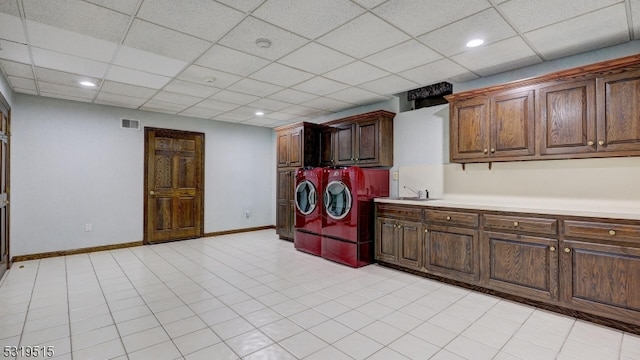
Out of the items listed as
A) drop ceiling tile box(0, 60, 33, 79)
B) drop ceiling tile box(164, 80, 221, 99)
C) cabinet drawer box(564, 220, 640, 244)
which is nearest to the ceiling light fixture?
drop ceiling tile box(164, 80, 221, 99)

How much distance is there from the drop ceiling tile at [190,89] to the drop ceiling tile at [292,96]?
2.78 feet

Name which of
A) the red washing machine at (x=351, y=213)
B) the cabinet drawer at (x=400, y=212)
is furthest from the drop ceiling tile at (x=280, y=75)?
the cabinet drawer at (x=400, y=212)

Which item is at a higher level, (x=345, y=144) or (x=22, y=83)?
(x=22, y=83)

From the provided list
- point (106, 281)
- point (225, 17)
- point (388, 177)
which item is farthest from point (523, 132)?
point (106, 281)

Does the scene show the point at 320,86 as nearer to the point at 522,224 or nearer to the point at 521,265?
the point at 522,224

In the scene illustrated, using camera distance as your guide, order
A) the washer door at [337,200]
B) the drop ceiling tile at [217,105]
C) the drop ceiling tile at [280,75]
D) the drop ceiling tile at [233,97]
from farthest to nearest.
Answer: the drop ceiling tile at [217,105] → the drop ceiling tile at [233,97] → the washer door at [337,200] → the drop ceiling tile at [280,75]

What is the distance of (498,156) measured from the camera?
10.9ft

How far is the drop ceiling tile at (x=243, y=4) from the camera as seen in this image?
2168 mm

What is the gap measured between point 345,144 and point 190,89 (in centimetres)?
243

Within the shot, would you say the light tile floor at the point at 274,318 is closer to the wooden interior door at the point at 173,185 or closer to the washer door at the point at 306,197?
the washer door at the point at 306,197

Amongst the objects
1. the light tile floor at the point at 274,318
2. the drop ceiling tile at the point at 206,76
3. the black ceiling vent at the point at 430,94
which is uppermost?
the drop ceiling tile at the point at 206,76

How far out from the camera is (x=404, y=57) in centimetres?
315

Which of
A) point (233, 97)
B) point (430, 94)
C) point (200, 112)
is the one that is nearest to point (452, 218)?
point (430, 94)

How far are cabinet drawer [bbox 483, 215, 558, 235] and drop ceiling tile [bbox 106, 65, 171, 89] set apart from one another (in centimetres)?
397
